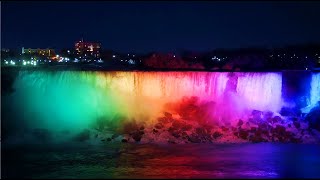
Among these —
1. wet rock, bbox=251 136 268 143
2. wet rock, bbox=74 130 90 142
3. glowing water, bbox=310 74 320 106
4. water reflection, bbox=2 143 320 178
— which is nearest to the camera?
water reflection, bbox=2 143 320 178

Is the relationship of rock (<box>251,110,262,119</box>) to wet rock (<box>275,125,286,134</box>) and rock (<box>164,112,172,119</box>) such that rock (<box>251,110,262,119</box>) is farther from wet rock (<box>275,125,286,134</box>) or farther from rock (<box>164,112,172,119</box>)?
rock (<box>164,112,172,119</box>)

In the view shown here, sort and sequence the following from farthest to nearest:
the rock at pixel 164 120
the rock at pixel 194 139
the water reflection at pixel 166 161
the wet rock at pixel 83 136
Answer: the rock at pixel 164 120, the wet rock at pixel 83 136, the rock at pixel 194 139, the water reflection at pixel 166 161

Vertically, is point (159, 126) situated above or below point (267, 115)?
below

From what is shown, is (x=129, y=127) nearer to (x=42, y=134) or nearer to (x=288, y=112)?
(x=42, y=134)

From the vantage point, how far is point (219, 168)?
71.1 ft

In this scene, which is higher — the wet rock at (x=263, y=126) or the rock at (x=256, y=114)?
the rock at (x=256, y=114)

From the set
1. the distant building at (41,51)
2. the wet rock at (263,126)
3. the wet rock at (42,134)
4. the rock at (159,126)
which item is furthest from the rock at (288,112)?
the distant building at (41,51)

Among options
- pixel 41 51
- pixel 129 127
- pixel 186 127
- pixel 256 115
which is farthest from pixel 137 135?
pixel 41 51

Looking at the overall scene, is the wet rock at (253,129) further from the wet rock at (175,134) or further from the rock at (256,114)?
the wet rock at (175,134)

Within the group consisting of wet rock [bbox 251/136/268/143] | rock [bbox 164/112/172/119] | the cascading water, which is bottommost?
wet rock [bbox 251/136/268/143]

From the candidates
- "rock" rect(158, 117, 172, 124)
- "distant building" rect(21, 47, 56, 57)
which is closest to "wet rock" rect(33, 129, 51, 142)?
"rock" rect(158, 117, 172, 124)

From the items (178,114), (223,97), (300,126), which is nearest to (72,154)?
(178,114)

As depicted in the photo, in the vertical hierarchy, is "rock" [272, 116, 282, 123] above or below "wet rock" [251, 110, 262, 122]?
below

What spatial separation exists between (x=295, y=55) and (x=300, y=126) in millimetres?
39324
